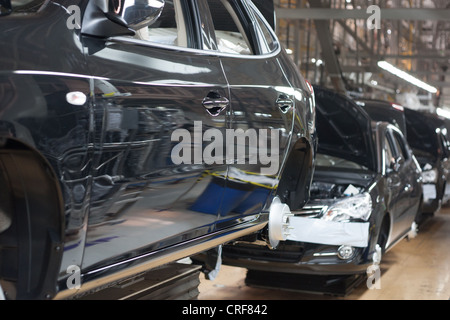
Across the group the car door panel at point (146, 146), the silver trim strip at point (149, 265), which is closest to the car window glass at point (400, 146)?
the silver trim strip at point (149, 265)

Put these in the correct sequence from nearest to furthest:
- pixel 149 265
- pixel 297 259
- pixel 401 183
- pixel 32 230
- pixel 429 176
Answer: pixel 32 230, pixel 149 265, pixel 297 259, pixel 401 183, pixel 429 176

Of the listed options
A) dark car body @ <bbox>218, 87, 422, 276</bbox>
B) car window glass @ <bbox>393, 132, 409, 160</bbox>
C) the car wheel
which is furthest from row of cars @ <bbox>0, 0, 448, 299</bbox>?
car window glass @ <bbox>393, 132, 409, 160</bbox>

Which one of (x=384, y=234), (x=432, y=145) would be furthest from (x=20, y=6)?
(x=432, y=145)

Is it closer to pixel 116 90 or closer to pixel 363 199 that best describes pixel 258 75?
pixel 116 90

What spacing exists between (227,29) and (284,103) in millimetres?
464

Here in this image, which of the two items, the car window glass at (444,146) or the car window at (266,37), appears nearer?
the car window at (266,37)

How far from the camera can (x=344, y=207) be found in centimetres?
573

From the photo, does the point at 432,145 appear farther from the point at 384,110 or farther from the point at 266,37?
the point at 266,37

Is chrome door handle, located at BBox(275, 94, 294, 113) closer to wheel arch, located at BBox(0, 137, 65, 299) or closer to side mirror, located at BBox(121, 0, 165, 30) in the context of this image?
side mirror, located at BBox(121, 0, 165, 30)

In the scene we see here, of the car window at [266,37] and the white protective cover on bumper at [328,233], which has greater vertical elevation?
the car window at [266,37]

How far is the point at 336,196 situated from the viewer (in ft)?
19.5

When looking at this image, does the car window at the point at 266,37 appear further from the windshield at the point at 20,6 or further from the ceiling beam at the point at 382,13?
the ceiling beam at the point at 382,13

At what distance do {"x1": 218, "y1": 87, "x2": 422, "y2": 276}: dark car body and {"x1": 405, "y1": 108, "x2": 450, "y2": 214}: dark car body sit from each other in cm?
342

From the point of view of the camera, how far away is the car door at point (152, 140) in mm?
1930
